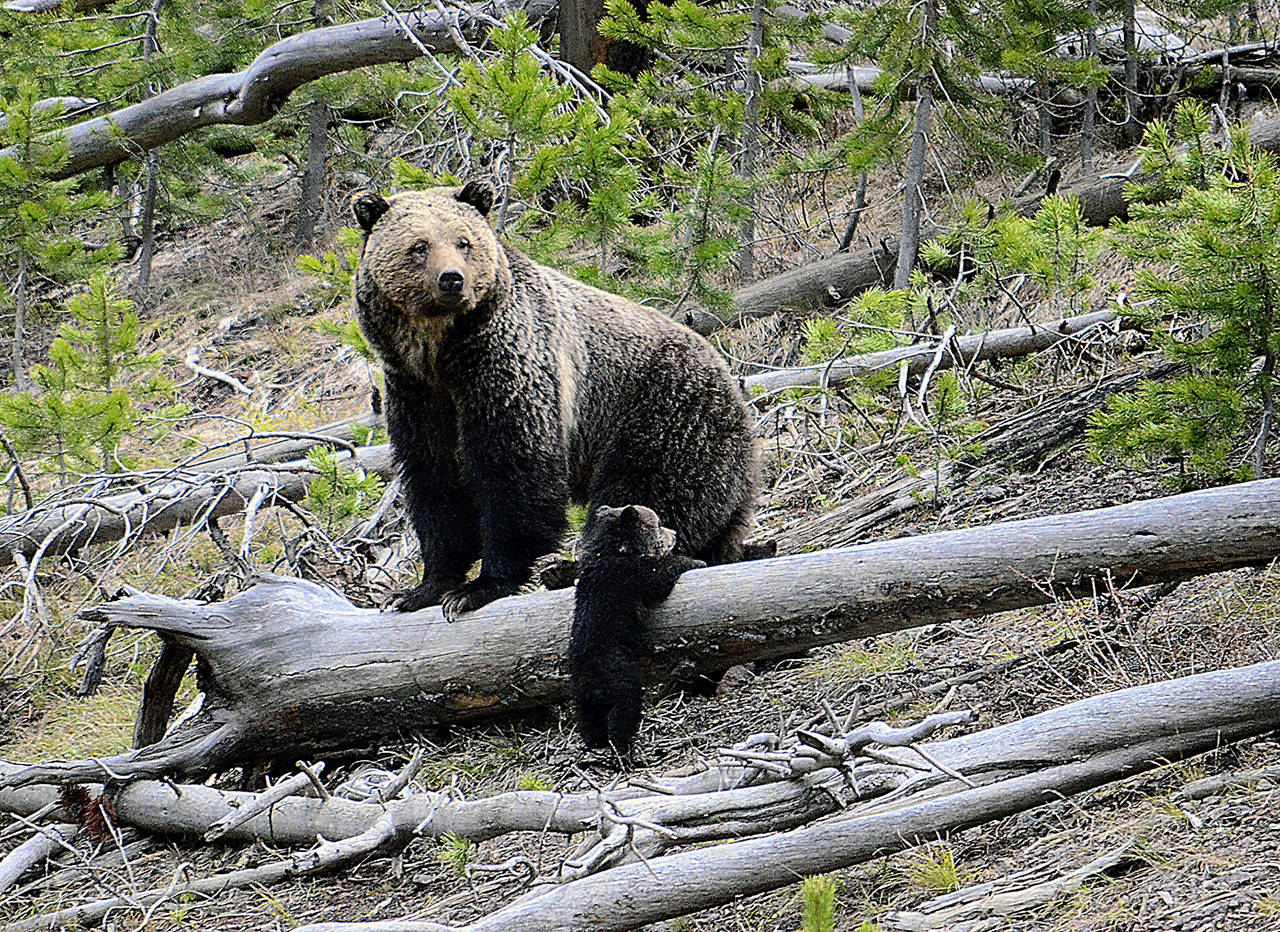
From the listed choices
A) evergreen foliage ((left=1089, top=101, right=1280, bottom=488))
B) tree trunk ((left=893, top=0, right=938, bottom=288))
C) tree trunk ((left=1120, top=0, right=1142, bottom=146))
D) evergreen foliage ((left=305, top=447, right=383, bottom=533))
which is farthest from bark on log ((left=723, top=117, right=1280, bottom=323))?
evergreen foliage ((left=1089, top=101, right=1280, bottom=488))

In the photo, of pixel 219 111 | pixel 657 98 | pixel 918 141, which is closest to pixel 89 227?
pixel 219 111

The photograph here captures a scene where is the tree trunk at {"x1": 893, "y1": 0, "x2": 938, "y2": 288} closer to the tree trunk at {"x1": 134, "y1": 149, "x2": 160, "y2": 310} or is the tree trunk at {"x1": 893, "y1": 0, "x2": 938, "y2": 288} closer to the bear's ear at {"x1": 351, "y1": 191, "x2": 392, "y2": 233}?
the bear's ear at {"x1": 351, "y1": 191, "x2": 392, "y2": 233}

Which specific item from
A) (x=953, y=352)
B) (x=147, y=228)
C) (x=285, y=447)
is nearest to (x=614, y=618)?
(x=953, y=352)

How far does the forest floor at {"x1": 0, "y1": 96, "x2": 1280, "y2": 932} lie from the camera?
3.07 meters

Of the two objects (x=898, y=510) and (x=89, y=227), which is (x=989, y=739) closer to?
(x=898, y=510)

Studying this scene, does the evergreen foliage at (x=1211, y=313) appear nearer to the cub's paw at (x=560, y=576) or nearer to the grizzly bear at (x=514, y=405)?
the grizzly bear at (x=514, y=405)

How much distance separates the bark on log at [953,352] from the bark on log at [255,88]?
4.51 m

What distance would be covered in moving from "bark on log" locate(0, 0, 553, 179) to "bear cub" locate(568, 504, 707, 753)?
633 centimetres

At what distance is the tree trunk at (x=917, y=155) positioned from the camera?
7852mm

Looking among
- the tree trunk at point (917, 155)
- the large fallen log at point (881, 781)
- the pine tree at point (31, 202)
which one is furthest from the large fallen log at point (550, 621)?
the pine tree at point (31, 202)

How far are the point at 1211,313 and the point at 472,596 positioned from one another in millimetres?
3132

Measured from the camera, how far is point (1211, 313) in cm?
454

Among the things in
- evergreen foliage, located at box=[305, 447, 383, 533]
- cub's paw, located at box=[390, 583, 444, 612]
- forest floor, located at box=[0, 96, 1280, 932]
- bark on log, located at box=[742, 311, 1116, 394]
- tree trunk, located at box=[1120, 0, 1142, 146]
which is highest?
tree trunk, located at box=[1120, 0, 1142, 146]

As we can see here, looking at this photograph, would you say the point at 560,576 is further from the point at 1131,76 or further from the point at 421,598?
the point at 1131,76
